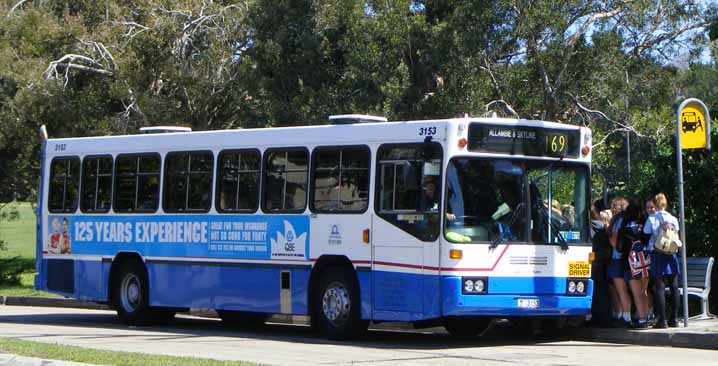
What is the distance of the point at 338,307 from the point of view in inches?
624

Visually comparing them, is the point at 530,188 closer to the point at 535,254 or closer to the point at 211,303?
the point at 535,254

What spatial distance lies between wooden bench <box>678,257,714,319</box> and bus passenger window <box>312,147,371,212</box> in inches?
177

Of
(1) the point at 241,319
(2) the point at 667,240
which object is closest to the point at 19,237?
(1) the point at 241,319

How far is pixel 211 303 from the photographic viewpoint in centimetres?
1777

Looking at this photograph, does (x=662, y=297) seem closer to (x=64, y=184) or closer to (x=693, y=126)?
(x=693, y=126)

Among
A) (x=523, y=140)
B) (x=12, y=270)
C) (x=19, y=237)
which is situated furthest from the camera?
(x=19, y=237)

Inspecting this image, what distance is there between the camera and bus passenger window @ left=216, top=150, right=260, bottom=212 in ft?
56.7

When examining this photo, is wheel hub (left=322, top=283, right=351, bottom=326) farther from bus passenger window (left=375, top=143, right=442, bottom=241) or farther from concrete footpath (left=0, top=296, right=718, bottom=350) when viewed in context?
concrete footpath (left=0, top=296, right=718, bottom=350)

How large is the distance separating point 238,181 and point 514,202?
457 centimetres

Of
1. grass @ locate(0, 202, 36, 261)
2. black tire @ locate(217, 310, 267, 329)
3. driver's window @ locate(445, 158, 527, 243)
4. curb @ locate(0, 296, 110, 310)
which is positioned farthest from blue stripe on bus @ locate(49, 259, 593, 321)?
grass @ locate(0, 202, 36, 261)

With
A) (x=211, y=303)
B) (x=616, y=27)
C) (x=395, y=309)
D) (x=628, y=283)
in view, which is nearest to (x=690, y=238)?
(x=628, y=283)

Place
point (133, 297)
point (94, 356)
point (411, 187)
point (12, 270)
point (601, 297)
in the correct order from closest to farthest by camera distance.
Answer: point (94, 356) < point (411, 187) < point (601, 297) < point (133, 297) < point (12, 270)

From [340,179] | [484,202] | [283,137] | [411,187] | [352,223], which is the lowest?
[352,223]

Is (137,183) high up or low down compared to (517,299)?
up
